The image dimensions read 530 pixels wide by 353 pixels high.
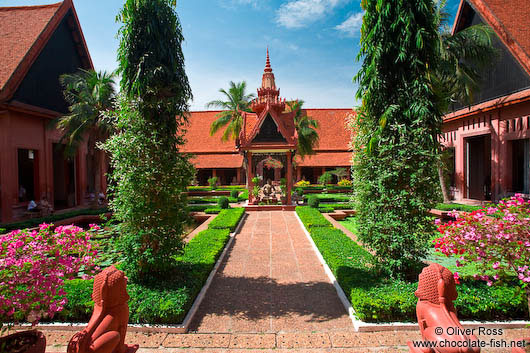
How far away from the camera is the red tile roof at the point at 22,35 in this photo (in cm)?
1316

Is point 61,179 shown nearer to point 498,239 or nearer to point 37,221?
point 37,221

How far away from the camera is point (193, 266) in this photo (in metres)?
6.14

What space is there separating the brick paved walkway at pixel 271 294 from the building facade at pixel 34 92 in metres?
12.4

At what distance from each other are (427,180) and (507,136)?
43.3 feet

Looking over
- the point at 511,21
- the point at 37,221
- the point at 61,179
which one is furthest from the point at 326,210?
the point at 61,179

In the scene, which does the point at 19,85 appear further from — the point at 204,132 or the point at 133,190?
the point at 204,132

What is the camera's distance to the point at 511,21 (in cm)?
1378

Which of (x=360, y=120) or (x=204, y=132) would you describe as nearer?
(x=360, y=120)

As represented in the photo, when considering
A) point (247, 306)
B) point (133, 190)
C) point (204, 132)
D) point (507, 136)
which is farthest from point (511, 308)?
point (204, 132)

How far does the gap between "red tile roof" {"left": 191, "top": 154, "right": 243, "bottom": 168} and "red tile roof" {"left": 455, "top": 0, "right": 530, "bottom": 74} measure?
70.7 ft

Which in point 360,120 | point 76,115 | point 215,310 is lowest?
point 215,310

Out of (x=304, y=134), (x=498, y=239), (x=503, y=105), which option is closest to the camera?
(x=498, y=239)

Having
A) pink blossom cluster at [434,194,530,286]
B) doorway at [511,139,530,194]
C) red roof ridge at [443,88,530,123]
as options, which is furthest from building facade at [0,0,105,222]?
doorway at [511,139,530,194]

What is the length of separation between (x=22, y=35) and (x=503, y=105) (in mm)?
24564
